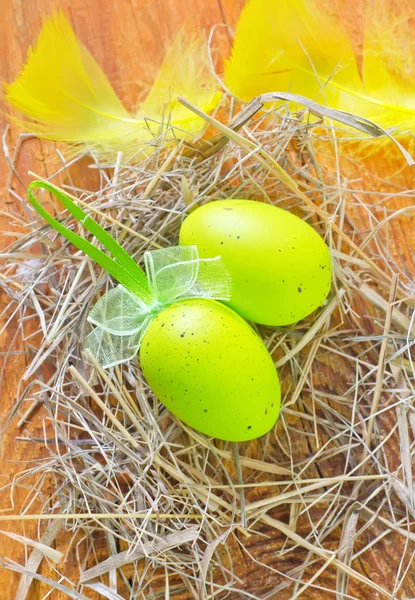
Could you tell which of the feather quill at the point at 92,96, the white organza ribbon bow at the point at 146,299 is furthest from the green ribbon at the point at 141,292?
the feather quill at the point at 92,96

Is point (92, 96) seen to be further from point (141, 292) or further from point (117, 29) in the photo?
point (141, 292)

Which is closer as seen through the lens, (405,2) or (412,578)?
(412,578)

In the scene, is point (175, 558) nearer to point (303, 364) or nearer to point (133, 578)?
point (133, 578)

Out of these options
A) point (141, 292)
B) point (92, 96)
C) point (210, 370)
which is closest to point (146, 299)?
point (141, 292)

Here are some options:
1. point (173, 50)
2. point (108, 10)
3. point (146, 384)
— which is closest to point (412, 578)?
point (146, 384)

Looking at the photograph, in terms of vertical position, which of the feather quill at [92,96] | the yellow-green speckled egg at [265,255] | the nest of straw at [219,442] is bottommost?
the nest of straw at [219,442]

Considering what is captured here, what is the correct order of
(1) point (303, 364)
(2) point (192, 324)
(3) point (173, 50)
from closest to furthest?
(2) point (192, 324) < (1) point (303, 364) < (3) point (173, 50)

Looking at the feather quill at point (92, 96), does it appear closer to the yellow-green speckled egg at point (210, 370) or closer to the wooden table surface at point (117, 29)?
the wooden table surface at point (117, 29)

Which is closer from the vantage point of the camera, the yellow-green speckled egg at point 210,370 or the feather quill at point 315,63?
the yellow-green speckled egg at point 210,370
